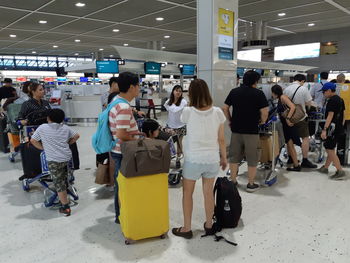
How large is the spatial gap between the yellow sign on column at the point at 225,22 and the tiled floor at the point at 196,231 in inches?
98.9

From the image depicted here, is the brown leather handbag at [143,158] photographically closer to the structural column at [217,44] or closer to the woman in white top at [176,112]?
the woman in white top at [176,112]

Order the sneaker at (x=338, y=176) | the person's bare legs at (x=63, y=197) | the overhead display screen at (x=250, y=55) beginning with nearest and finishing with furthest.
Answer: the person's bare legs at (x=63, y=197), the sneaker at (x=338, y=176), the overhead display screen at (x=250, y=55)

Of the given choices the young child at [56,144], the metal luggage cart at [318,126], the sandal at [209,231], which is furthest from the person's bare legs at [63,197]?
the metal luggage cart at [318,126]

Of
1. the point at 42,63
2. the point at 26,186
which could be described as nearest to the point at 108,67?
the point at 26,186

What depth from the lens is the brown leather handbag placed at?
214 cm

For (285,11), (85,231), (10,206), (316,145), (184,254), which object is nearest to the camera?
(184,254)

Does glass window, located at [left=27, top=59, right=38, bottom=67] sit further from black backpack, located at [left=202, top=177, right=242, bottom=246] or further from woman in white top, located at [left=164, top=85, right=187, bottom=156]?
black backpack, located at [left=202, top=177, right=242, bottom=246]

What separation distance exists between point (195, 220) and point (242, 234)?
497mm

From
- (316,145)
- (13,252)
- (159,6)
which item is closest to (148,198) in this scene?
(13,252)

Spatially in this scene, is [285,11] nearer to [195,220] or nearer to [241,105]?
[241,105]

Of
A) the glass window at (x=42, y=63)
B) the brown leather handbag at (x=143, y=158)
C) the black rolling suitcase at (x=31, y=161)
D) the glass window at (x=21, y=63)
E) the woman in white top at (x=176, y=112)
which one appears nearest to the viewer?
the brown leather handbag at (x=143, y=158)

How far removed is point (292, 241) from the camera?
7.87 ft

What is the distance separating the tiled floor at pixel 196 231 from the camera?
222cm

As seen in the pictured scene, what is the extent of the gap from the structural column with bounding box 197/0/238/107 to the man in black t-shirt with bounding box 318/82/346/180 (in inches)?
58.7
